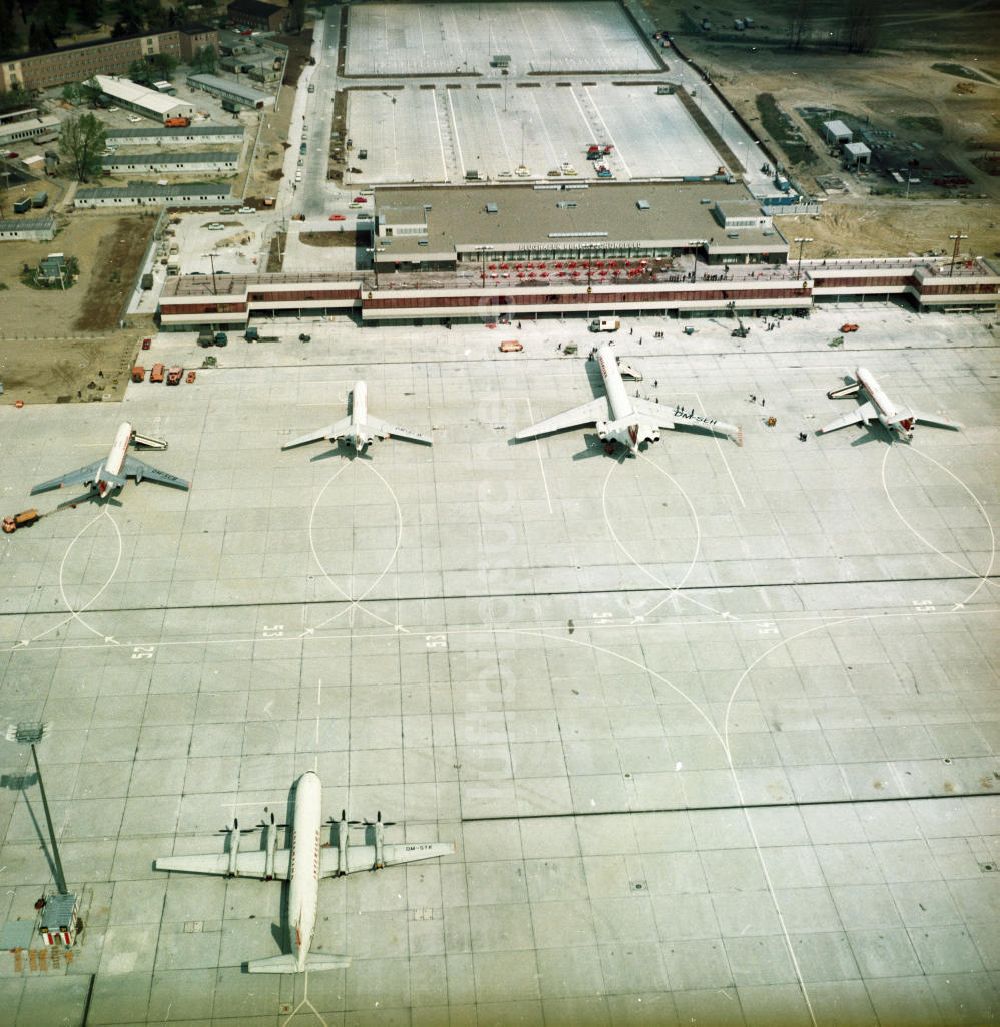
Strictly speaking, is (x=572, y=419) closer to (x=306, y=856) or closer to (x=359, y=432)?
(x=359, y=432)

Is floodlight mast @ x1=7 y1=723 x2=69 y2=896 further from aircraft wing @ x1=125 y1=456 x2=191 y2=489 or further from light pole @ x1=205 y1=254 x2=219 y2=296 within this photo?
light pole @ x1=205 y1=254 x2=219 y2=296

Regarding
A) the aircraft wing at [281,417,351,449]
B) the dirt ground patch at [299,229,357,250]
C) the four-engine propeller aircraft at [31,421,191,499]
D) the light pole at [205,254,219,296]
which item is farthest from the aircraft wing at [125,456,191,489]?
the dirt ground patch at [299,229,357,250]

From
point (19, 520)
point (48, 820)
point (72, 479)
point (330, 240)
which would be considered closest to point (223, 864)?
point (48, 820)

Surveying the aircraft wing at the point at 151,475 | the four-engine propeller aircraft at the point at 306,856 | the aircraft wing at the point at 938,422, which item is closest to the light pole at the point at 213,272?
the aircraft wing at the point at 151,475

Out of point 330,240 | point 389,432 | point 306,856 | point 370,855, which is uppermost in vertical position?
point 330,240

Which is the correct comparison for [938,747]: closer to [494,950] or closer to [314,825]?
[494,950]

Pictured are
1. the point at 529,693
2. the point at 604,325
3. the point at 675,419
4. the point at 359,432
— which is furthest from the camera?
the point at 604,325
